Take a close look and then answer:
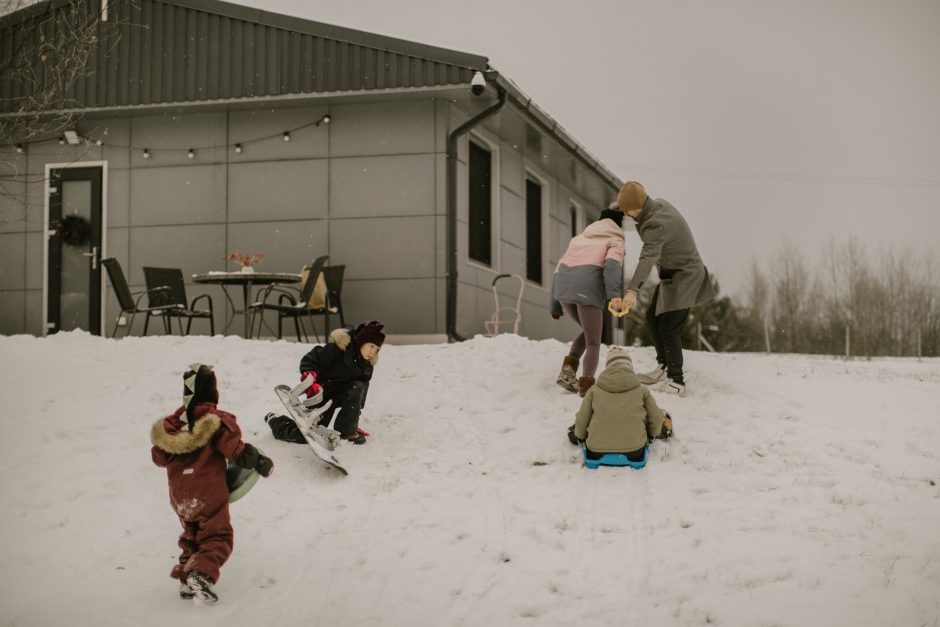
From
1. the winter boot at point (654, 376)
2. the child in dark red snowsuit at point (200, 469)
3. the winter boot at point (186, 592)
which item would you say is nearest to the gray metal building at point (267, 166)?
the winter boot at point (654, 376)

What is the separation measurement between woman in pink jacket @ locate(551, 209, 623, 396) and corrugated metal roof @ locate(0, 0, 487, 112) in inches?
179

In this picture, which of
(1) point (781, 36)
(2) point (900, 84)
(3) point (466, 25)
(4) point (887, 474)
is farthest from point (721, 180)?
(3) point (466, 25)

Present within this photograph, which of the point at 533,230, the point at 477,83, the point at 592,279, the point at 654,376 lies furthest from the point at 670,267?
the point at 533,230

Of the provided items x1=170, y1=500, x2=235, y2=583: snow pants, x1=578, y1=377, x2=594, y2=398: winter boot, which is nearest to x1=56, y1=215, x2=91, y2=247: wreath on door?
x1=578, y1=377, x2=594, y2=398: winter boot

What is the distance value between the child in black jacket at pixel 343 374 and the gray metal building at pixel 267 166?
200 inches

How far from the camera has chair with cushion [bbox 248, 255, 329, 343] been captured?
11.7 meters

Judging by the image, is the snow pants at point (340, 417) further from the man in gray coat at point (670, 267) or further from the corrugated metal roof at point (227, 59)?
the corrugated metal roof at point (227, 59)

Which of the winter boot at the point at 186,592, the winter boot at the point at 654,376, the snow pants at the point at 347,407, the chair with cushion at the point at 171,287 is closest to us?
the winter boot at the point at 186,592

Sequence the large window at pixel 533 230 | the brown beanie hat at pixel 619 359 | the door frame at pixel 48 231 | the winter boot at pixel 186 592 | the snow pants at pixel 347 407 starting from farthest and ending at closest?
the large window at pixel 533 230 → the door frame at pixel 48 231 → the snow pants at pixel 347 407 → the brown beanie hat at pixel 619 359 → the winter boot at pixel 186 592

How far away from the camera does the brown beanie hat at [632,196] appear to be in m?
8.10

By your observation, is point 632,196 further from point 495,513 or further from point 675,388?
point 495,513

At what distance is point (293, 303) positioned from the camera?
11.9m

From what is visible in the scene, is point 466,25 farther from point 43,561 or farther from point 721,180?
point 43,561

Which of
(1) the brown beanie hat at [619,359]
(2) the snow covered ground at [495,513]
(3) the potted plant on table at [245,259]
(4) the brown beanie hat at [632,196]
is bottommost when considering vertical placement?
(2) the snow covered ground at [495,513]
